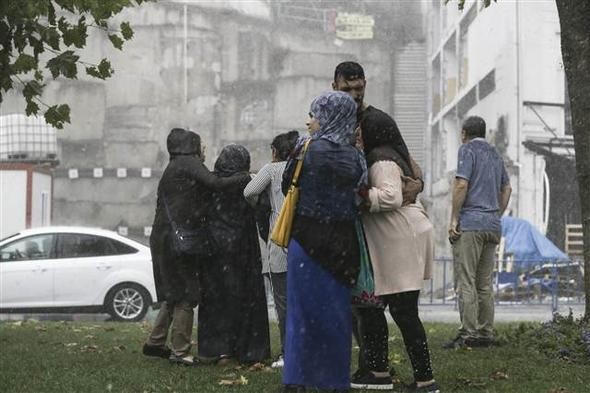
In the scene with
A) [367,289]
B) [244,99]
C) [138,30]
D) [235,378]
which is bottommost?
[235,378]

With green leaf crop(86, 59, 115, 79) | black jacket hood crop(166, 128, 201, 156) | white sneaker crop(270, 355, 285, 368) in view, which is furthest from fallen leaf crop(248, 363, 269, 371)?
green leaf crop(86, 59, 115, 79)

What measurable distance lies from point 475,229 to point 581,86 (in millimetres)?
A: 1496

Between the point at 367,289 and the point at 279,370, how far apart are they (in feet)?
5.48

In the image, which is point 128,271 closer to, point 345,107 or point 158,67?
point 345,107

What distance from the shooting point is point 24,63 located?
8375 mm

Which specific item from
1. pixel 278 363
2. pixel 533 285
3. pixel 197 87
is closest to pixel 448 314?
pixel 533 285

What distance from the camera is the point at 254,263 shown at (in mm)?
8383

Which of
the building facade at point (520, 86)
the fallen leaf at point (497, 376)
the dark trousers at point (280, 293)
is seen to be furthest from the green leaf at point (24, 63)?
the building facade at point (520, 86)

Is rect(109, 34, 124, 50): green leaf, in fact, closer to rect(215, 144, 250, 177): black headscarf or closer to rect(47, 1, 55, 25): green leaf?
rect(47, 1, 55, 25): green leaf

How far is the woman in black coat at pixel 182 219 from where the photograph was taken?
325 inches

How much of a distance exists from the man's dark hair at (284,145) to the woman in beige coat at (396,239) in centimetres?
169

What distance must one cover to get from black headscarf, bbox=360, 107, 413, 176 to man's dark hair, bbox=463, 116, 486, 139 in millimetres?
2792

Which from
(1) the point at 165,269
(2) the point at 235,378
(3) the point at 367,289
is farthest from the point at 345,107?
(1) the point at 165,269

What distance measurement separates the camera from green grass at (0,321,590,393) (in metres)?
6.86
